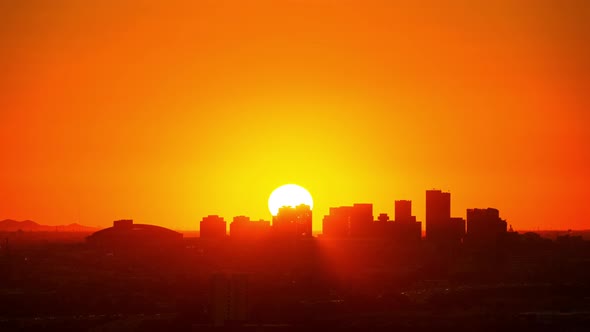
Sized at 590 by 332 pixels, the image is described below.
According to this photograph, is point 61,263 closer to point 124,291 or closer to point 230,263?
point 230,263

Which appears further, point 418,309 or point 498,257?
point 498,257

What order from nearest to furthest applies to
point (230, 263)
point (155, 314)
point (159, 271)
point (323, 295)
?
1. point (155, 314)
2. point (323, 295)
3. point (159, 271)
4. point (230, 263)

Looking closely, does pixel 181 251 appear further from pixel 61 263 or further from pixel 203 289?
pixel 203 289

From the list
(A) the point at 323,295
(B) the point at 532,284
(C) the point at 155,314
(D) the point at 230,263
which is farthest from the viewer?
(D) the point at 230,263

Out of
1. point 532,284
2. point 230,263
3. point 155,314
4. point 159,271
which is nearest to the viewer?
point 155,314

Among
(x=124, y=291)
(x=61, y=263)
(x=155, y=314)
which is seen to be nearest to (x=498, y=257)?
(x=61, y=263)

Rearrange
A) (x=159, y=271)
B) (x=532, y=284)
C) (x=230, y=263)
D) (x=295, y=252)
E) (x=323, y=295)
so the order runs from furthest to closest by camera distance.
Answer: (x=295, y=252), (x=230, y=263), (x=159, y=271), (x=532, y=284), (x=323, y=295)

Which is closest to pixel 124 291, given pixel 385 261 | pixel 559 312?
pixel 559 312

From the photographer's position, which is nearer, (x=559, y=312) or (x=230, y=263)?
(x=559, y=312)
